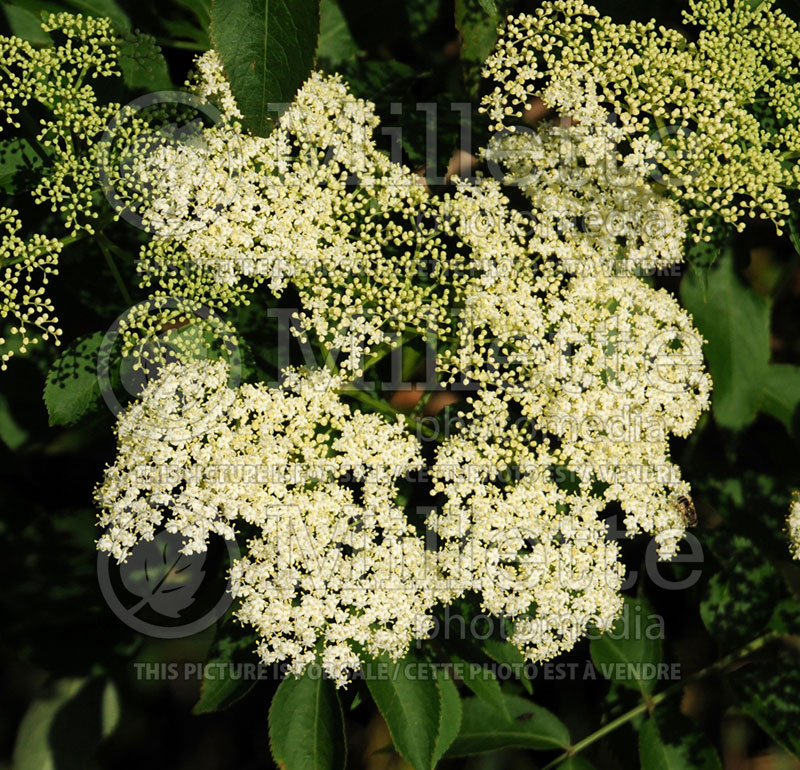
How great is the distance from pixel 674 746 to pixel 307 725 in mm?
1303

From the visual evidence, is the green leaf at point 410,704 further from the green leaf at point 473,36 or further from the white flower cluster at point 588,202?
Answer: the green leaf at point 473,36

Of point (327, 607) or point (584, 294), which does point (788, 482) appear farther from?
point (327, 607)

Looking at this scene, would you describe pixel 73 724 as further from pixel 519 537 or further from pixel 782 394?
pixel 782 394

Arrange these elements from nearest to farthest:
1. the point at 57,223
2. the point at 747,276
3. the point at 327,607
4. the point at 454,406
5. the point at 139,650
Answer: the point at 327,607 → the point at 454,406 → the point at 57,223 → the point at 747,276 → the point at 139,650

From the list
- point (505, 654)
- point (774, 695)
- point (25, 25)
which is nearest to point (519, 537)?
point (505, 654)

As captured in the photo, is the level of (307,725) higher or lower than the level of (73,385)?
lower

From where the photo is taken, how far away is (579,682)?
3141 millimetres

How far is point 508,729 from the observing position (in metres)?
2.71

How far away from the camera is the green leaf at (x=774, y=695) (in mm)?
2629

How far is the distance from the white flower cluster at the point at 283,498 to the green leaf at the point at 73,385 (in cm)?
12

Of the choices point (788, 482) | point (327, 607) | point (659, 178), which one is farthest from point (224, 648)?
point (788, 482)

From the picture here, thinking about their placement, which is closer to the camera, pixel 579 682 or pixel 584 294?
pixel 584 294

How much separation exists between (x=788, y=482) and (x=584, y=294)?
140 centimetres

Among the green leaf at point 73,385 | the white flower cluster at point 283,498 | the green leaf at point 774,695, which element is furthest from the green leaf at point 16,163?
the green leaf at point 774,695
